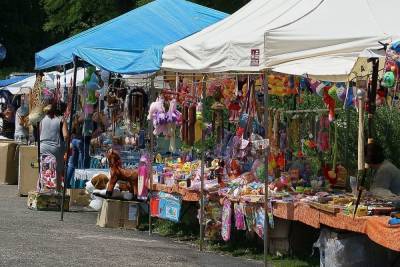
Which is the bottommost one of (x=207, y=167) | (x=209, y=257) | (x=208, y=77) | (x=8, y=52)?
(x=209, y=257)

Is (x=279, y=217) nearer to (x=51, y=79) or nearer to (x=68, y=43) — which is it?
(x=68, y=43)

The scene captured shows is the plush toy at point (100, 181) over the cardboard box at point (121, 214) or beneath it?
over

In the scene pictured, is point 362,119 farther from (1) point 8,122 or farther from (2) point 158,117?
(1) point 8,122

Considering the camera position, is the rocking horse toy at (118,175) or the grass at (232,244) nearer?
the grass at (232,244)

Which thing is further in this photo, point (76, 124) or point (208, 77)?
point (76, 124)

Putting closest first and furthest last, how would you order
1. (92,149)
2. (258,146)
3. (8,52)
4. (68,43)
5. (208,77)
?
(258,146), (208,77), (68,43), (92,149), (8,52)

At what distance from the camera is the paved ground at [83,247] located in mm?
9844

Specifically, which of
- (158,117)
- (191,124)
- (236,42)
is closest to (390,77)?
(236,42)

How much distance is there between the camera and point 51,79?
18531mm

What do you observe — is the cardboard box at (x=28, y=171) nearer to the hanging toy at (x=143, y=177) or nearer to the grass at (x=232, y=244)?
the grass at (x=232, y=244)

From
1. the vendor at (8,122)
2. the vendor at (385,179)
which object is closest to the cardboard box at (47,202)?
the vendor at (385,179)

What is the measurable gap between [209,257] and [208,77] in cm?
247

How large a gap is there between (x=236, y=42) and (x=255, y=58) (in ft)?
1.46

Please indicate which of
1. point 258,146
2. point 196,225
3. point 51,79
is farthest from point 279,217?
point 51,79
